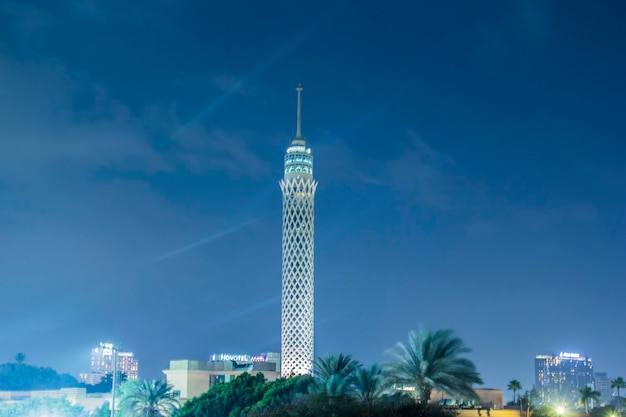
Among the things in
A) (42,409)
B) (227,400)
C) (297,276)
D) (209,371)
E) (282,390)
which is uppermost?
(297,276)

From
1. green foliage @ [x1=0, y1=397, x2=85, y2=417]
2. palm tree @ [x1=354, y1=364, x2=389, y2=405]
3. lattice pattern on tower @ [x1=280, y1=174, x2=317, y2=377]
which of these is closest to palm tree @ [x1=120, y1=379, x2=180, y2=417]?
palm tree @ [x1=354, y1=364, x2=389, y2=405]

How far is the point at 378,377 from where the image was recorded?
181ft

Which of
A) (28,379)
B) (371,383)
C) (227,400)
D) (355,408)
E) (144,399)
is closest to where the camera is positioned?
(355,408)

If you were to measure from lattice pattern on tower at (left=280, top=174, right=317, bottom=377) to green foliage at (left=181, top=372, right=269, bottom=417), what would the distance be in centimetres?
3305

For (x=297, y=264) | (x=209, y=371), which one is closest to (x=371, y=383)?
(x=209, y=371)

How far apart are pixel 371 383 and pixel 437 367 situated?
14.8ft

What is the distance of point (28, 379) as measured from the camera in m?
191

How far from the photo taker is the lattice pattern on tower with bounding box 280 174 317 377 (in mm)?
117312

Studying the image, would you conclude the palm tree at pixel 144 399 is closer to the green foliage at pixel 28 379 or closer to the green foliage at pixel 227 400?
the green foliage at pixel 227 400

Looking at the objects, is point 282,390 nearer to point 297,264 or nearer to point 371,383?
point 371,383

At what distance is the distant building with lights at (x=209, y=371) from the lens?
4395 inches

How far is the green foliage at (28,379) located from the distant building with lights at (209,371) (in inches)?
3064

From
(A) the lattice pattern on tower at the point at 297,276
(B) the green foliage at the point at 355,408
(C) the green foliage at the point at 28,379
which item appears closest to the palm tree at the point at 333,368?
(B) the green foliage at the point at 355,408

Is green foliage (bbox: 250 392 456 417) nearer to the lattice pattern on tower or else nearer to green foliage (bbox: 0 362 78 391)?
the lattice pattern on tower
